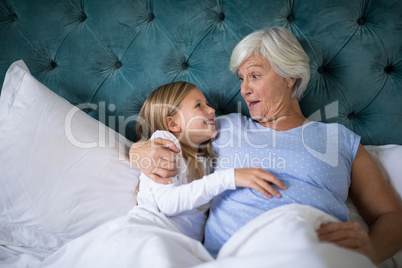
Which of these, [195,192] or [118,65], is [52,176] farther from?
[118,65]

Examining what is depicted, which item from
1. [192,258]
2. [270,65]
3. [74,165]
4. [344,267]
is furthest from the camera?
[270,65]

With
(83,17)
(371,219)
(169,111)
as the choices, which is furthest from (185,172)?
(83,17)

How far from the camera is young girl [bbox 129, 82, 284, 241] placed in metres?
0.78

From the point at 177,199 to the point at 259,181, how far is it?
0.80 feet

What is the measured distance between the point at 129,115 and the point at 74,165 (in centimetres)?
37

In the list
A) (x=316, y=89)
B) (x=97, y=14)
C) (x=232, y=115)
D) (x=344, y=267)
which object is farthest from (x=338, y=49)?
(x=97, y=14)

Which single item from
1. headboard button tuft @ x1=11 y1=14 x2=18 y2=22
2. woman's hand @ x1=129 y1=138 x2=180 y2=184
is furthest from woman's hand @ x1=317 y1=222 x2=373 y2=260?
headboard button tuft @ x1=11 y1=14 x2=18 y2=22

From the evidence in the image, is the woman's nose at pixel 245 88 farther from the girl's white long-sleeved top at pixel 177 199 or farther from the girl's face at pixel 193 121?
the girl's white long-sleeved top at pixel 177 199

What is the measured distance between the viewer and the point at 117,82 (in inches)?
46.8

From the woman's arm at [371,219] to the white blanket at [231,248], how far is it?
0.05 meters

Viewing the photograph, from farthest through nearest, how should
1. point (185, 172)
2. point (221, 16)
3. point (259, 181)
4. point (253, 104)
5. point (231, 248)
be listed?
point (221, 16)
point (253, 104)
point (185, 172)
point (259, 181)
point (231, 248)

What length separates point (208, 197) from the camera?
79cm

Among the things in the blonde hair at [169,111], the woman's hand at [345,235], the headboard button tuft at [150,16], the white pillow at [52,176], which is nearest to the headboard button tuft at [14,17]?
the white pillow at [52,176]

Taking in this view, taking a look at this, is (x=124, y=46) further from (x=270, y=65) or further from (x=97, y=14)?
(x=270, y=65)
